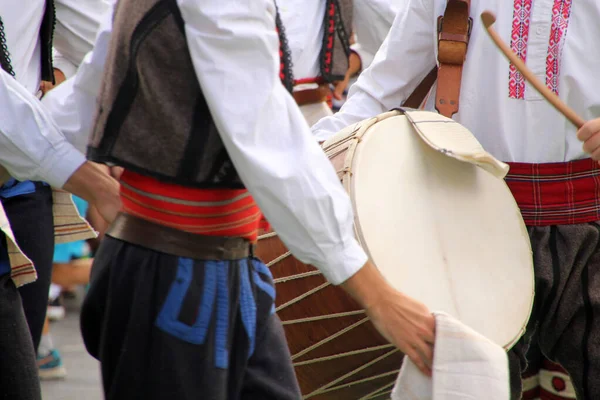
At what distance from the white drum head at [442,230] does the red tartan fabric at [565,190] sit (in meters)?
0.09

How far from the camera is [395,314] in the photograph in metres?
1.71

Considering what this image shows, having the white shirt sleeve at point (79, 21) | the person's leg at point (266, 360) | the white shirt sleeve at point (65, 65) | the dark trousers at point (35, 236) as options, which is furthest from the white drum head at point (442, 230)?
the white shirt sleeve at point (65, 65)

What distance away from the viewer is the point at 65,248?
5.84 m

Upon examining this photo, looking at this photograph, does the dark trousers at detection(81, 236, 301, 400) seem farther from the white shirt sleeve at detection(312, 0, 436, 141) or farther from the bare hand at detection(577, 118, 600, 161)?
the white shirt sleeve at detection(312, 0, 436, 141)

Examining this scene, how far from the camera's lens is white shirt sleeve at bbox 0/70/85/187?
1.87 m

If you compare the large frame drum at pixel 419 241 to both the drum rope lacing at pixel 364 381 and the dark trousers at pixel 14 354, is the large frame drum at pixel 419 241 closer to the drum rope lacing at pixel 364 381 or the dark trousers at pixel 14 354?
the drum rope lacing at pixel 364 381

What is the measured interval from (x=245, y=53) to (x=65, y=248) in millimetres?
4451

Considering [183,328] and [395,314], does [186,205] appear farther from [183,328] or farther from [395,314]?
[395,314]

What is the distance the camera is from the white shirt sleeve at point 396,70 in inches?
108

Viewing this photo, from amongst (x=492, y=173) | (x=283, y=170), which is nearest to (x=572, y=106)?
(x=492, y=173)

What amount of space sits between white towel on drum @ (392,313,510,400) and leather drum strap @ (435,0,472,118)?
97 centimetres

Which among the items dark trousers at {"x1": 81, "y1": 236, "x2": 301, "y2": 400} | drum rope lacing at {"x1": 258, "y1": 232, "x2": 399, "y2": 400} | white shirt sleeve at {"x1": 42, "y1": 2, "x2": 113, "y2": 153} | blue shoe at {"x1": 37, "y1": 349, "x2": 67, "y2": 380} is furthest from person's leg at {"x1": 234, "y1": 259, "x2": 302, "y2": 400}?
blue shoe at {"x1": 37, "y1": 349, "x2": 67, "y2": 380}

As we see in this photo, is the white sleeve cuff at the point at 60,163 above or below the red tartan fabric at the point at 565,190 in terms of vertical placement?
above

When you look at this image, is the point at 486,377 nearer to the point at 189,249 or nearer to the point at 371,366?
the point at 189,249
